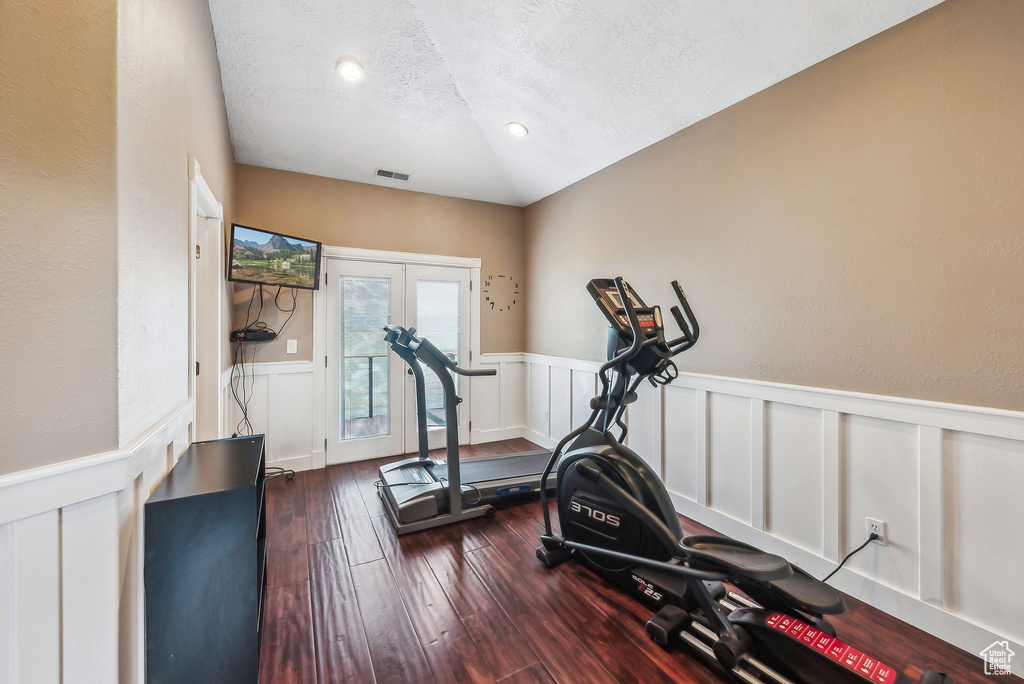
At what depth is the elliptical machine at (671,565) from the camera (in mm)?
1423

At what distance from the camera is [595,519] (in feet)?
6.98

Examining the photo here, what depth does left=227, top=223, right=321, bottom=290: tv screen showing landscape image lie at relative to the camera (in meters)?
3.10

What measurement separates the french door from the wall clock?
0.40 meters

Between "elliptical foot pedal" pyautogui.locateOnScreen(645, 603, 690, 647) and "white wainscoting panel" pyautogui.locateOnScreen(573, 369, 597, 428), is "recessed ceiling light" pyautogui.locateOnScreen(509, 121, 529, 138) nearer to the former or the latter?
"white wainscoting panel" pyautogui.locateOnScreen(573, 369, 597, 428)

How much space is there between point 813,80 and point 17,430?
3.33m

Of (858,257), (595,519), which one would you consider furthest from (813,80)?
(595,519)

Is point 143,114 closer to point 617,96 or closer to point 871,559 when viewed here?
point 617,96

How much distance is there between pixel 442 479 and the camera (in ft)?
9.80

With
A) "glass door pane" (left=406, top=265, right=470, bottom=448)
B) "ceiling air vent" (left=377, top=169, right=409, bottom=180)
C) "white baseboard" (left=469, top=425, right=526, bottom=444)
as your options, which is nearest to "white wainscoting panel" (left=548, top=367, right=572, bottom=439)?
"white baseboard" (left=469, top=425, right=526, bottom=444)

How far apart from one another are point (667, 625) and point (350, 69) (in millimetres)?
3823

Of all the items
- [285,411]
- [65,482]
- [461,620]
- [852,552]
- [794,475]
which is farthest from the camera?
[285,411]

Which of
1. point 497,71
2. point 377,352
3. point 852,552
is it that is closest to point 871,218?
point 852,552

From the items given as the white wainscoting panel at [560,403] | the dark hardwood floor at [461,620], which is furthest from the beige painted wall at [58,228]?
the white wainscoting panel at [560,403]

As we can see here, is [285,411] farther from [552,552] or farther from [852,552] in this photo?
[852,552]
